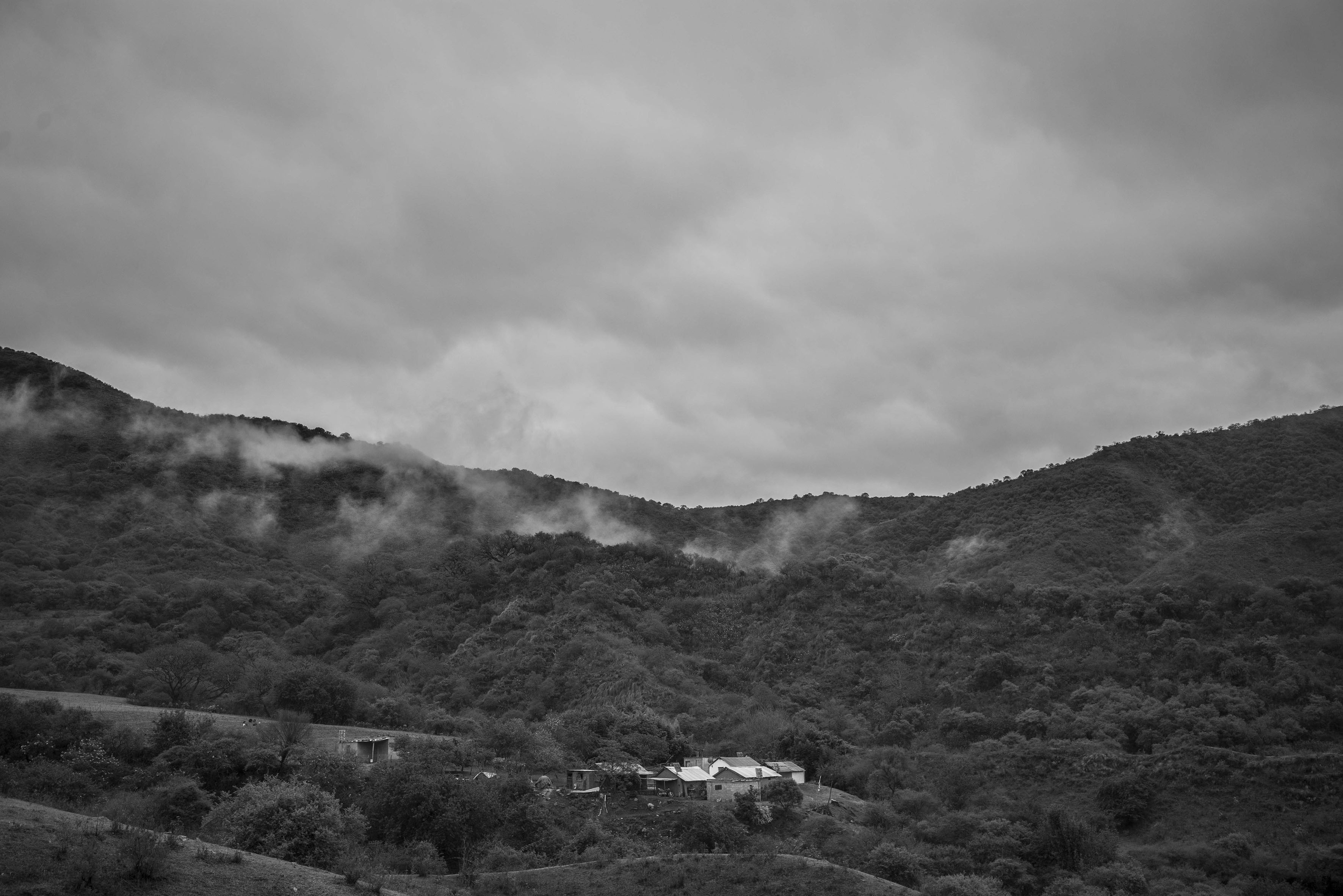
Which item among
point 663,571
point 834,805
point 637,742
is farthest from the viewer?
point 663,571

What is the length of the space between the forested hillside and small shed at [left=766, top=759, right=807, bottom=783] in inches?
63.3

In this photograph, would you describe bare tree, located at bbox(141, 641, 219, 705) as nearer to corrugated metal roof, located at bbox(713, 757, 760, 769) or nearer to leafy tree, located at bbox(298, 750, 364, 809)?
leafy tree, located at bbox(298, 750, 364, 809)

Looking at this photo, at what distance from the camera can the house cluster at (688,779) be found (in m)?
52.5

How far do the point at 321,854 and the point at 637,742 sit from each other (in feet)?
98.8

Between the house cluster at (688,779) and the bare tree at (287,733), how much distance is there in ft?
46.2

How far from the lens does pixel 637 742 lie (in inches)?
2333

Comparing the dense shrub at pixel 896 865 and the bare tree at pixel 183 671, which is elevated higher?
the dense shrub at pixel 896 865

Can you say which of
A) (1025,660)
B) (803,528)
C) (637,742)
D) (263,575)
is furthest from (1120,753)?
(263,575)

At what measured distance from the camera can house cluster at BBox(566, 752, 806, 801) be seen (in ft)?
172

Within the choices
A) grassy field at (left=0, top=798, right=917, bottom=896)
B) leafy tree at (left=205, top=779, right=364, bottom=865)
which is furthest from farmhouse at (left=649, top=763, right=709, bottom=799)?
leafy tree at (left=205, top=779, right=364, bottom=865)

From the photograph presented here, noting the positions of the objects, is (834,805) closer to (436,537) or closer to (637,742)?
(637,742)

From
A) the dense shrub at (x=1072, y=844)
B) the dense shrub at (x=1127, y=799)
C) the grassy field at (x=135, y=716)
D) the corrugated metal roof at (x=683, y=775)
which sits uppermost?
the dense shrub at (x=1127, y=799)

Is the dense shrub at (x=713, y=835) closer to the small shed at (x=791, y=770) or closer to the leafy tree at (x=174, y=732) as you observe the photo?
the small shed at (x=791, y=770)

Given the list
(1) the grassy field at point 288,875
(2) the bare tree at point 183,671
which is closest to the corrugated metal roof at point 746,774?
(1) the grassy field at point 288,875
